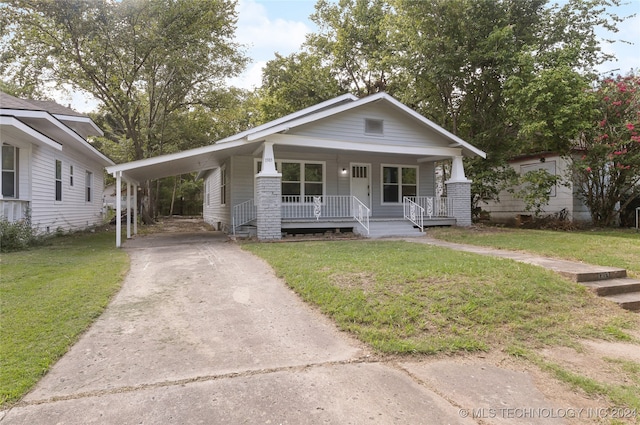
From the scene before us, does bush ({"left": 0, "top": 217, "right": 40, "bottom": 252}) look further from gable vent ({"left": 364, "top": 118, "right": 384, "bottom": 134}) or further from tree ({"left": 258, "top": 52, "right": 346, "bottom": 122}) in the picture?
tree ({"left": 258, "top": 52, "right": 346, "bottom": 122})

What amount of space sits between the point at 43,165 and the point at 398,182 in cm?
1262

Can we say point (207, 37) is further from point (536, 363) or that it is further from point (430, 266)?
point (536, 363)

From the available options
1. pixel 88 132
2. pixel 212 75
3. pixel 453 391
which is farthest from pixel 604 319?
pixel 212 75

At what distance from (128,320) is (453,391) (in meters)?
3.60

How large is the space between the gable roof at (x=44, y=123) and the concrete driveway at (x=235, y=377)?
7014 millimetres

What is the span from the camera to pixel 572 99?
12.1 metres

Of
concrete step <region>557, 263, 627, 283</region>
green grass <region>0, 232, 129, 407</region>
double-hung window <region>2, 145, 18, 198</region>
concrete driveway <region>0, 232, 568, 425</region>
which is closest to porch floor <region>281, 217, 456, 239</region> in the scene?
green grass <region>0, 232, 129, 407</region>

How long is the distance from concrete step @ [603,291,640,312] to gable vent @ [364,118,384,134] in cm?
891

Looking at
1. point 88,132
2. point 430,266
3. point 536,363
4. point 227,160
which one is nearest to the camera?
point 536,363

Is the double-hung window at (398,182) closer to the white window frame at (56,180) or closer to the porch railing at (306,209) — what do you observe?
the porch railing at (306,209)

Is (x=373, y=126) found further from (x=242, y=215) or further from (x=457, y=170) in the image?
(x=242, y=215)

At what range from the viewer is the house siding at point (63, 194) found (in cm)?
1046

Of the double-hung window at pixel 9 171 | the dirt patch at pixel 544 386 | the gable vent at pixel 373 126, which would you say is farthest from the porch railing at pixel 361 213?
the double-hung window at pixel 9 171

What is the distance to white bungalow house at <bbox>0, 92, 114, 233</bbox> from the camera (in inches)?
362
